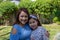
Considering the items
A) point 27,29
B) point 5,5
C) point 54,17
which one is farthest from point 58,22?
point 27,29

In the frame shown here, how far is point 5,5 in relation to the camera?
22125 mm

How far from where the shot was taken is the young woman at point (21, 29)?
3690 millimetres

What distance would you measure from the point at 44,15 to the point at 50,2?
1.47 metres

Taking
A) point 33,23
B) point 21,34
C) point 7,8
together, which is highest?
point 33,23

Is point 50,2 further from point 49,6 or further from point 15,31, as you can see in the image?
point 15,31

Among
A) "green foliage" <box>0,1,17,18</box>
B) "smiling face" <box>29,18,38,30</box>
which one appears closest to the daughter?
"smiling face" <box>29,18,38,30</box>

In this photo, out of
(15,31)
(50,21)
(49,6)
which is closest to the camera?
(15,31)

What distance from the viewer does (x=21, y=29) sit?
3748 mm

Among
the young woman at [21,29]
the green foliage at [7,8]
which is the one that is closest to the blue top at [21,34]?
the young woman at [21,29]

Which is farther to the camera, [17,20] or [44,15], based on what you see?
[44,15]

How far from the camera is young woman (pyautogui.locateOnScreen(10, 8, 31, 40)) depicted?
3690 millimetres

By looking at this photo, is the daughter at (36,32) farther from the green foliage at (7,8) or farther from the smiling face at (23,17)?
the green foliage at (7,8)

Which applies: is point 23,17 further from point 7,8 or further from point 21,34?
point 7,8

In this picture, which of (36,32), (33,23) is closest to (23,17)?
(33,23)
